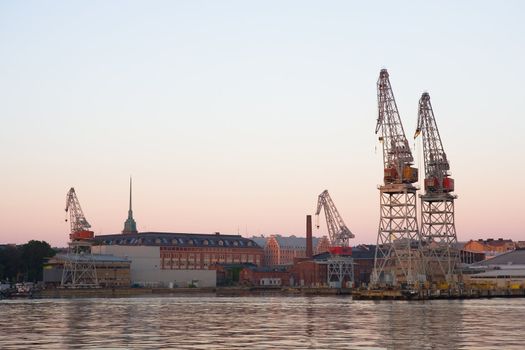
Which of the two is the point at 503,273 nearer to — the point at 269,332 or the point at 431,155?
the point at 431,155

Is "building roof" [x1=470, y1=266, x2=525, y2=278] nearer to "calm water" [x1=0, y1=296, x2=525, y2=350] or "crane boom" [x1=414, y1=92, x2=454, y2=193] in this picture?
"crane boom" [x1=414, y1=92, x2=454, y2=193]

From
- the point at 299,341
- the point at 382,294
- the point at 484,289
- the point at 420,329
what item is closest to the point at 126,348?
the point at 299,341

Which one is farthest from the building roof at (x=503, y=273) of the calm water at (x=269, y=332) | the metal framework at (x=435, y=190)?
the calm water at (x=269, y=332)

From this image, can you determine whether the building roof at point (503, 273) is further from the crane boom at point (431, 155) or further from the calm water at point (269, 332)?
the calm water at point (269, 332)

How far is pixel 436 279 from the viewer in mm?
173750

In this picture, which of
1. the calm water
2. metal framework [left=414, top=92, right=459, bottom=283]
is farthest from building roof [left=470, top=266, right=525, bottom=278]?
the calm water

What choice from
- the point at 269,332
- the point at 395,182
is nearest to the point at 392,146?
the point at 395,182

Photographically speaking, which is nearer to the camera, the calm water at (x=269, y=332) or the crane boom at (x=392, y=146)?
the calm water at (x=269, y=332)

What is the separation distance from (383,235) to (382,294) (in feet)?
35.1

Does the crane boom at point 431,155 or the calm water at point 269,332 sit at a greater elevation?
the crane boom at point 431,155

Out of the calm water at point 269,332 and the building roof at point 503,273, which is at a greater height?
the building roof at point 503,273

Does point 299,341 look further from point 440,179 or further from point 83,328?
point 440,179

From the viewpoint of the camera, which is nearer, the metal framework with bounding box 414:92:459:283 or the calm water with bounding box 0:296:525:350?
the calm water with bounding box 0:296:525:350

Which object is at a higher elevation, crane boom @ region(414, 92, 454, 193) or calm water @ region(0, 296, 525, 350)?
crane boom @ region(414, 92, 454, 193)
